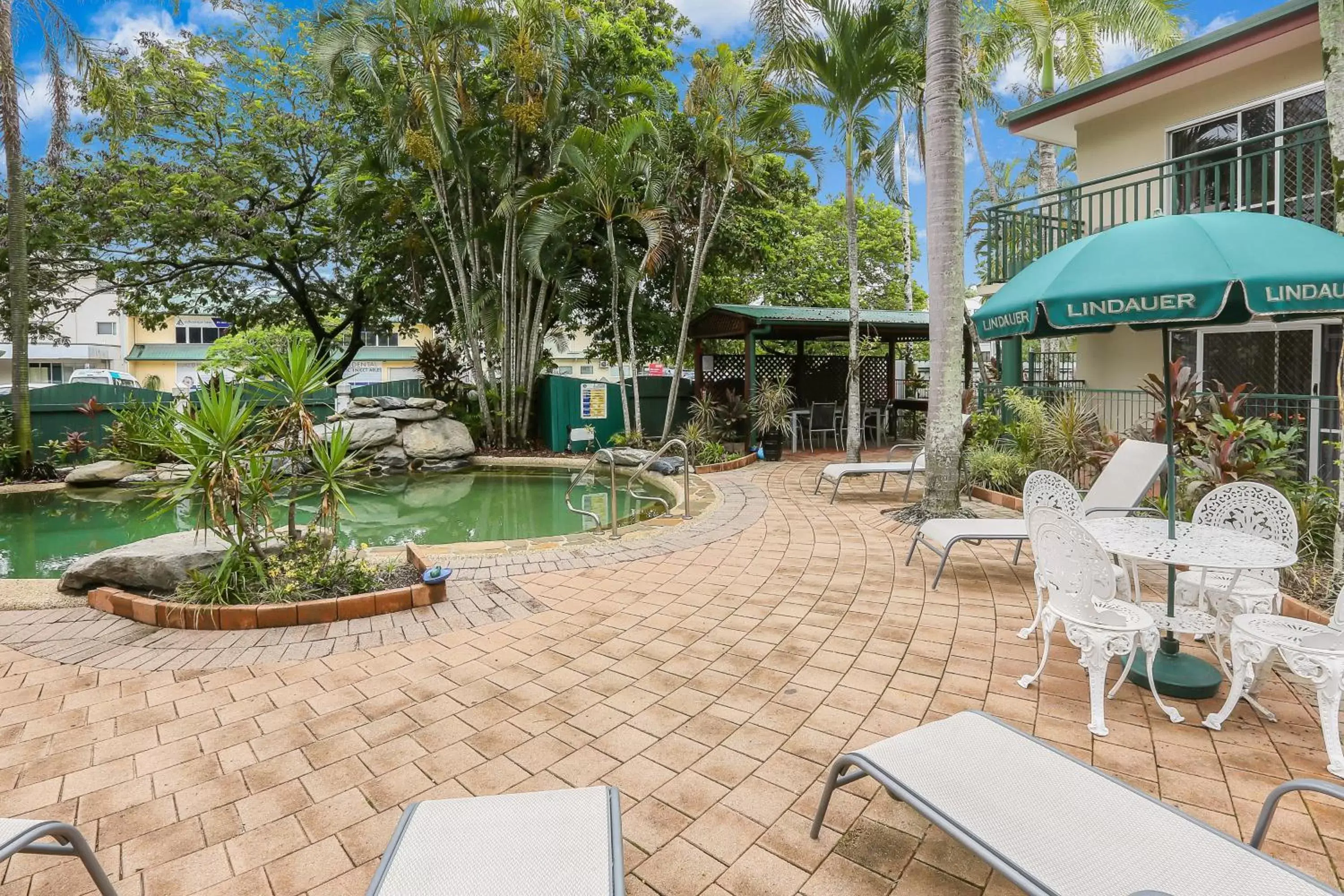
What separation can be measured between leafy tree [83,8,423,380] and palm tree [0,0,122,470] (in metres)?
1.18

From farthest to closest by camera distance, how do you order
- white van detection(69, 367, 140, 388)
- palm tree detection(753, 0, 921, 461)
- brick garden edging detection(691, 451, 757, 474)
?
1. white van detection(69, 367, 140, 388)
2. brick garden edging detection(691, 451, 757, 474)
3. palm tree detection(753, 0, 921, 461)

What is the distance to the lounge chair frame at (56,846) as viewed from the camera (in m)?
1.42

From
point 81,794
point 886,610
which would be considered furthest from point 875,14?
point 81,794

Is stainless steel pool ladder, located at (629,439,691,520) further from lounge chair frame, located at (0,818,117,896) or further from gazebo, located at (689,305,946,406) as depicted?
lounge chair frame, located at (0,818,117,896)

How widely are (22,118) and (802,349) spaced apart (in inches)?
528

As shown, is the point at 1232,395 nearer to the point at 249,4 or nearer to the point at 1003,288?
the point at 1003,288

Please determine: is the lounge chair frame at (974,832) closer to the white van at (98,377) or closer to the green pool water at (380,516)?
the green pool water at (380,516)

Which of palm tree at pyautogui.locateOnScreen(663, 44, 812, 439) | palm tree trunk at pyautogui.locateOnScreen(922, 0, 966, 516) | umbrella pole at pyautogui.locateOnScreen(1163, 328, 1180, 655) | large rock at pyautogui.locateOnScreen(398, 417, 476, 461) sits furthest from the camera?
large rock at pyautogui.locateOnScreen(398, 417, 476, 461)

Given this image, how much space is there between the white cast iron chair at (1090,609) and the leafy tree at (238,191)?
12.4 m

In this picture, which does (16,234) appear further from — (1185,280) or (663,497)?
(1185,280)

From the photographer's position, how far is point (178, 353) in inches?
1441

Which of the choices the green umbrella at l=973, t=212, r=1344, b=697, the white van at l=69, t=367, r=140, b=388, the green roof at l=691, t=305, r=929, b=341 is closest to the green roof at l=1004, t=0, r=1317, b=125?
the green roof at l=691, t=305, r=929, b=341

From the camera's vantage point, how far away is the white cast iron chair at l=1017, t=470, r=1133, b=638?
3414 millimetres

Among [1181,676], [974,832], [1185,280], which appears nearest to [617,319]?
[1185,280]
